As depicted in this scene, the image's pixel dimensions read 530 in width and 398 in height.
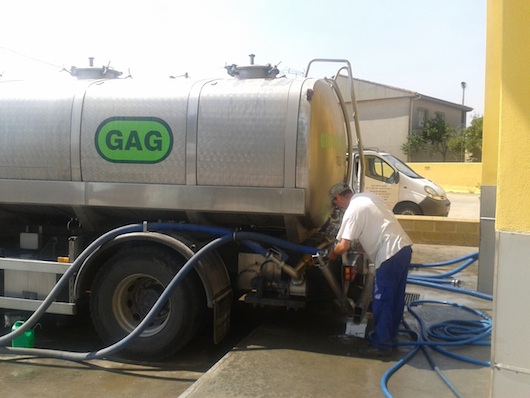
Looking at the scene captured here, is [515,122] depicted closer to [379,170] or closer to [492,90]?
[492,90]

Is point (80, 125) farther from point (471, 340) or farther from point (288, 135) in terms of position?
point (471, 340)

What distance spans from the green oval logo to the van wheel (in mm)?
9734

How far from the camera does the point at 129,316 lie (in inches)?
223

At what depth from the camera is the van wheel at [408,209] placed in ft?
45.5

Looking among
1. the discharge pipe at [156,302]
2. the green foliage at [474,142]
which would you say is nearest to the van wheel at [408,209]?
the discharge pipe at [156,302]

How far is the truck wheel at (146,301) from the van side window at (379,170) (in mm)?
9232

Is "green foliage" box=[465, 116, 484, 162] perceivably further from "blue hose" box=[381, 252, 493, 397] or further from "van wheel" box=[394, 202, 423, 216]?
"blue hose" box=[381, 252, 493, 397]

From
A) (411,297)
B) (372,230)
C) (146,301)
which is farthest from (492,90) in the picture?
(146,301)

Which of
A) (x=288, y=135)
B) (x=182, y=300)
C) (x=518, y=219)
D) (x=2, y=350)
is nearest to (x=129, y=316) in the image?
(x=182, y=300)

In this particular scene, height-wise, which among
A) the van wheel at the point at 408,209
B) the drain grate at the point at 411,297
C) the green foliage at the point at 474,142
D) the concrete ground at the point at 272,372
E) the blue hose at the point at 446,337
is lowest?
the concrete ground at the point at 272,372

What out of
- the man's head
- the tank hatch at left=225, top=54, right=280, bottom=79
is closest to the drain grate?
the man's head

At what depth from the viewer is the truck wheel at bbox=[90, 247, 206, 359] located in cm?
532

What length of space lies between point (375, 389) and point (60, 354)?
116 inches

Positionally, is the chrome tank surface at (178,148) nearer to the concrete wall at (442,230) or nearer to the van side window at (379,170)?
the concrete wall at (442,230)
